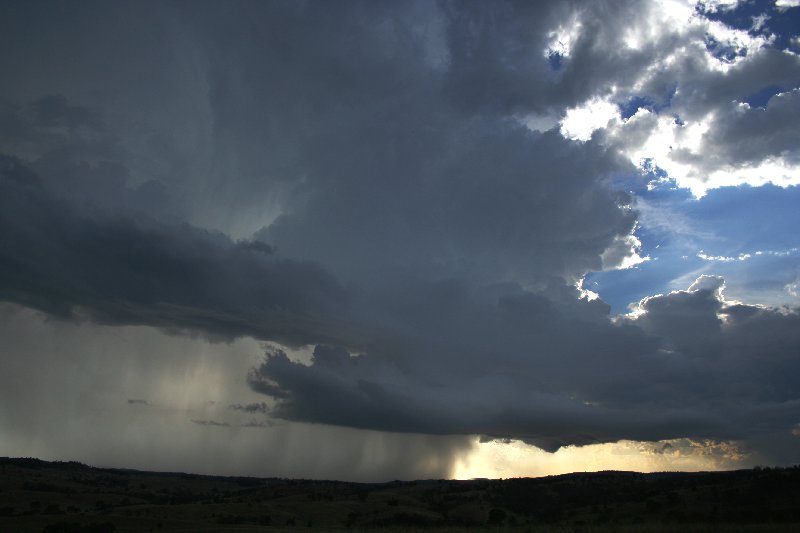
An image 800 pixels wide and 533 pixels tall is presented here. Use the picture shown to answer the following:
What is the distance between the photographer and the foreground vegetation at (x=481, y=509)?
60059 millimetres

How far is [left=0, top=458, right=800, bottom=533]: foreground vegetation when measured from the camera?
197ft

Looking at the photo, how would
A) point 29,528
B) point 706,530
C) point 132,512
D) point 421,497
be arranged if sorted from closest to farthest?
1. point 706,530
2. point 29,528
3. point 132,512
4. point 421,497

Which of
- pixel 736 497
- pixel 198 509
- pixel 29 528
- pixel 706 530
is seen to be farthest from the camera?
pixel 198 509

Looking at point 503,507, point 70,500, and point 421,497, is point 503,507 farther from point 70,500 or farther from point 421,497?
point 70,500

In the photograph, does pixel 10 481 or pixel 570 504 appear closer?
pixel 570 504

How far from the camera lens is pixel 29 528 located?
61688mm

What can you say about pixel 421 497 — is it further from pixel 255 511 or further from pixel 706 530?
pixel 706 530

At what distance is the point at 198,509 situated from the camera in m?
92.1

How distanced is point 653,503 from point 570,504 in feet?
76.1

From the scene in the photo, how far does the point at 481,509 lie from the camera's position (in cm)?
10531

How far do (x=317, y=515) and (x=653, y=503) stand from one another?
52936mm

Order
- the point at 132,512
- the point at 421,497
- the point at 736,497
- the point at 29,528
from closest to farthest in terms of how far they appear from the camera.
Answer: the point at 29,528 → the point at 736,497 → the point at 132,512 → the point at 421,497

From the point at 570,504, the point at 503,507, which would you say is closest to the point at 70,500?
the point at 503,507

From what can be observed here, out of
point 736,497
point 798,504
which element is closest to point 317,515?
point 736,497
